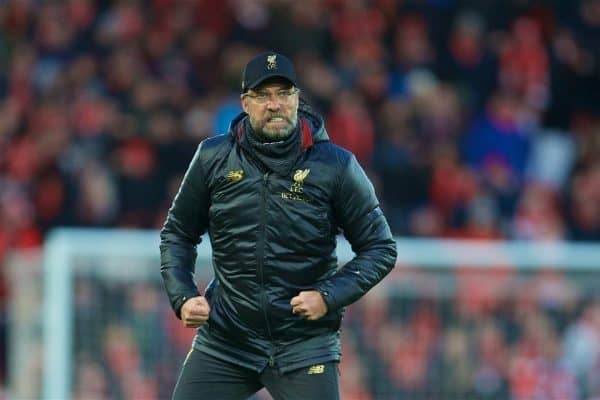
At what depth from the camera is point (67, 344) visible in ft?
34.1

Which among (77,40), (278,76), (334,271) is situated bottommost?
(334,271)

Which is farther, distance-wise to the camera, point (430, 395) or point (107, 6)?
point (107, 6)

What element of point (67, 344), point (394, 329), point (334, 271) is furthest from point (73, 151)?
point (334, 271)

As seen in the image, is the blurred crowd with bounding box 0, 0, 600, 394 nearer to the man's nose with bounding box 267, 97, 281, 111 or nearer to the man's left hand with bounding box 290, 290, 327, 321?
the man's nose with bounding box 267, 97, 281, 111

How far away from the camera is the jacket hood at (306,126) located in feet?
20.3

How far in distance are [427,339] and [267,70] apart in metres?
4.97

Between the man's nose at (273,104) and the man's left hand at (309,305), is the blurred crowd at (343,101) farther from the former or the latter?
the man's left hand at (309,305)

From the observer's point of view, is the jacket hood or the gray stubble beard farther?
the jacket hood

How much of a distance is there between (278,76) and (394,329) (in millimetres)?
4873

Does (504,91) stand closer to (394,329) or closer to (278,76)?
(394,329)

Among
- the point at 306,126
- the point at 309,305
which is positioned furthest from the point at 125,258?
the point at 309,305

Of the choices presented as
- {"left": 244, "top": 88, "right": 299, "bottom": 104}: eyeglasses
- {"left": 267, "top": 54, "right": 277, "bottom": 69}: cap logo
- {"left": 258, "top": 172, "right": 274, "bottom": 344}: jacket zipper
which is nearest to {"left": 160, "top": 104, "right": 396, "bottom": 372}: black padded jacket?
{"left": 258, "top": 172, "right": 274, "bottom": 344}: jacket zipper

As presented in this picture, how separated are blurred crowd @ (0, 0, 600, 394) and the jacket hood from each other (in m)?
5.92

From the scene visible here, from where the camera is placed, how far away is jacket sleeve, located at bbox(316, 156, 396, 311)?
6.08 meters
